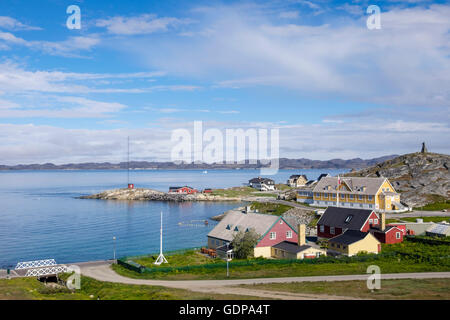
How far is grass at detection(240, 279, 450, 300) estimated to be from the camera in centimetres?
2844

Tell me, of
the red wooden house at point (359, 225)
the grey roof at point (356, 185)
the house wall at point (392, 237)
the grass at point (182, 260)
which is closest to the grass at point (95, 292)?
the grass at point (182, 260)

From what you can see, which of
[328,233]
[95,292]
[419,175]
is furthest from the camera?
[419,175]

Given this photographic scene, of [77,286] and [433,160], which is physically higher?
[433,160]

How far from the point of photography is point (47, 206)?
127 metres

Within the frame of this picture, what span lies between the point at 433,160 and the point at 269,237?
250 feet

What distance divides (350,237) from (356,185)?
32.8 m

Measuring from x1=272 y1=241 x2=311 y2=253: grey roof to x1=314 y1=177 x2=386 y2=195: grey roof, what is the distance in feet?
115

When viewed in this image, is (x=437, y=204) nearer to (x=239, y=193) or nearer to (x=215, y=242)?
(x=215, y=242)

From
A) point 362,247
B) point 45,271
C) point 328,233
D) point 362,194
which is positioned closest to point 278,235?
point 362,247

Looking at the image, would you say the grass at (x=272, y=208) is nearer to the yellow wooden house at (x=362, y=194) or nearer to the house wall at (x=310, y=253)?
the yellow wooden house at (x=362, y=194)

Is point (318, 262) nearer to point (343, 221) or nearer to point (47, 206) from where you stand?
point (343, 221)

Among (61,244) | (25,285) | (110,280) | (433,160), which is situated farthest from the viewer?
(433,160)

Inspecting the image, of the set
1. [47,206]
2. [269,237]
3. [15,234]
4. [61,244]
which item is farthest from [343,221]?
[47,206]

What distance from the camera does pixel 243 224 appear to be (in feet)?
181
